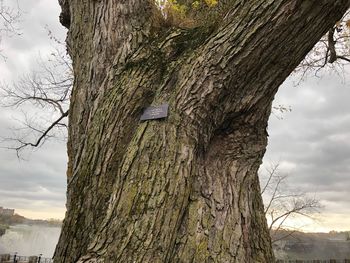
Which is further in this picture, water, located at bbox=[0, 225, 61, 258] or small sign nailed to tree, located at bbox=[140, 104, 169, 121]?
water, located at bbox=[0, 225, 61, 258]

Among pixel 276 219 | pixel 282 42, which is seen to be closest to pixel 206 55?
pixel 282 42

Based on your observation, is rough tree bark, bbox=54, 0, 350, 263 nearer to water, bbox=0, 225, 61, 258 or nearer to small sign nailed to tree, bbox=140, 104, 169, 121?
small sign nailed to tree, bbox=140, 104, 169, 121

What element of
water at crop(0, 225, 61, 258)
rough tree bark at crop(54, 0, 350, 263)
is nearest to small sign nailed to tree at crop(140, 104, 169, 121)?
rough tree bark at crop(54, 0, 350, 263)

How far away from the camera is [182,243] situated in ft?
8.73

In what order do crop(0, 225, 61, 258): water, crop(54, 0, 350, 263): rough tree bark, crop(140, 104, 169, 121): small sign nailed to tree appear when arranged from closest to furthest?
crop(54, 0, 350, 263): rough tree bark
crop(140, 104, 169, 121): small sign nailed to tree
crop(0, 225, 61, 258): water


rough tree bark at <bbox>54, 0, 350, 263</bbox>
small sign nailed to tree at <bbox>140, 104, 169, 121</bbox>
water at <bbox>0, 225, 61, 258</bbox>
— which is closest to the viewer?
rough tree bark at <bbox>54, 0, 350, 263</bbox>

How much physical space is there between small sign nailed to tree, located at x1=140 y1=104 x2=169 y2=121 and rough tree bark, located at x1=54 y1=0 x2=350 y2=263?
0.06 metres

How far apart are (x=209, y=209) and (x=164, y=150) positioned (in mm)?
641

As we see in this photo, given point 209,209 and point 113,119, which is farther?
point 113,119

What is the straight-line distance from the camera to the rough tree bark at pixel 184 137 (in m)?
2.61

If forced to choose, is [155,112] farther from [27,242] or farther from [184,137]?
[27,242]

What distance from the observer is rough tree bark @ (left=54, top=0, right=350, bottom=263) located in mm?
2607

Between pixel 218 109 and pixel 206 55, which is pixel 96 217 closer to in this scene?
pixel 218 109

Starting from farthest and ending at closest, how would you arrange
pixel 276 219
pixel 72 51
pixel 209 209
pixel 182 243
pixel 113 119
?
pixel 276 219 → pixel 72 51 → pixel 113 119 → pixel 209 209 → pixel 182 243
